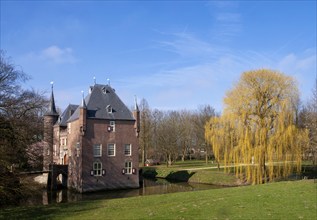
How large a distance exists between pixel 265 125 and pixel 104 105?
56.8 ft

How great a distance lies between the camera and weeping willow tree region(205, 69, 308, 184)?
28625 millimetres

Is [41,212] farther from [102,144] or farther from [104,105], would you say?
[104,105]

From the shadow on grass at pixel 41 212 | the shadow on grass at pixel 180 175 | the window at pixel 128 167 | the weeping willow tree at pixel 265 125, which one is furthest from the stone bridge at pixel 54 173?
the shadow on grass at pixel 41 212

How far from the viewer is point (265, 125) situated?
28906 mm

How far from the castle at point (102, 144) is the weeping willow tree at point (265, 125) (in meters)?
12.4

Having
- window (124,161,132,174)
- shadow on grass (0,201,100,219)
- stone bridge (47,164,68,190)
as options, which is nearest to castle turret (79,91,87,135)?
stone bridge (47,164,68,190)

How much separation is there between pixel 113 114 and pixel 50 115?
10774mm

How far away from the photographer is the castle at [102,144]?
34.4m

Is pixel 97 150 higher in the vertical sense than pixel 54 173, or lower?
higher

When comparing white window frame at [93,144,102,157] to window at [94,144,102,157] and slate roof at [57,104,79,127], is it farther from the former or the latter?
slate roof at [57,104,79,127]

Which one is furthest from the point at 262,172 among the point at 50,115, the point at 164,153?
the point at 164,153

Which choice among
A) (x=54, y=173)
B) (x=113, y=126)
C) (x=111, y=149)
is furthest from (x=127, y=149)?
(x=54, y=173)

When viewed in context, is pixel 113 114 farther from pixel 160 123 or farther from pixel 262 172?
pixel 160 123

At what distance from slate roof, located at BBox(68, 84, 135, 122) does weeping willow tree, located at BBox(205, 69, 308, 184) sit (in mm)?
12819
